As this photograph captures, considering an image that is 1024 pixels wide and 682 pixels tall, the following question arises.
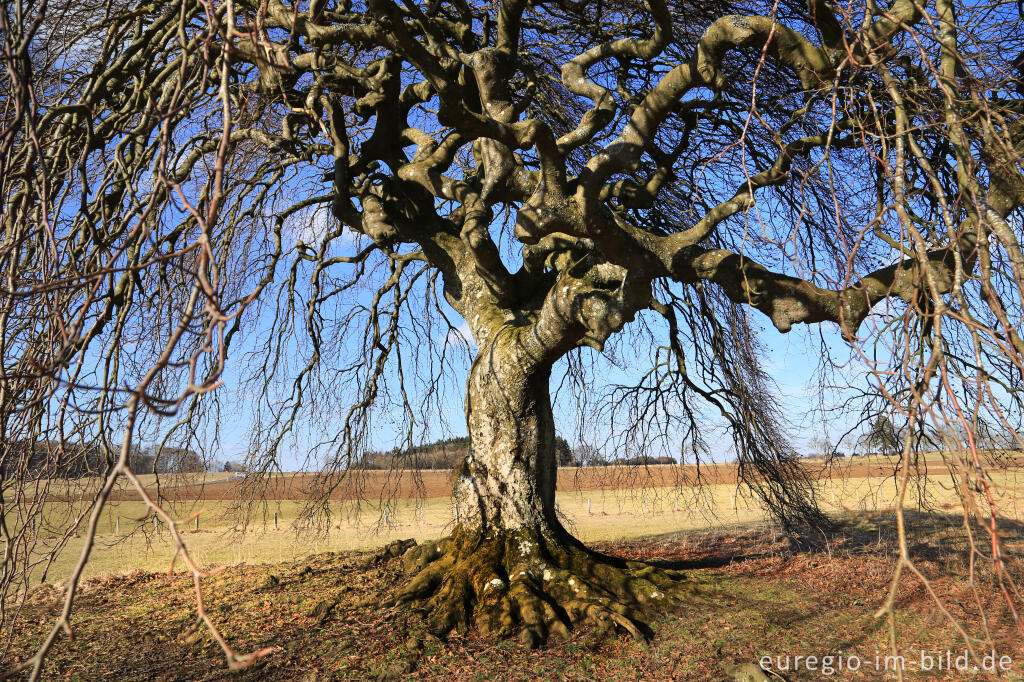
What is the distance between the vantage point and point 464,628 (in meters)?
5.36

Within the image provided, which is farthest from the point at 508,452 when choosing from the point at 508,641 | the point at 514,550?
the point at 508,641

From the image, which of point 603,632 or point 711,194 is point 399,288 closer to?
point 711,194

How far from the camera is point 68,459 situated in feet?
10.7

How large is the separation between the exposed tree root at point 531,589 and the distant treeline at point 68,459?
2139mm

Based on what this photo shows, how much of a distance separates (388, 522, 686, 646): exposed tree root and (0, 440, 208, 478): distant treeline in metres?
2.14

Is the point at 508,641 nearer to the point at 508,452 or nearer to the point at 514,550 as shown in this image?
the point at 514,550

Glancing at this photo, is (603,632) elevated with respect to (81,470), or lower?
lower

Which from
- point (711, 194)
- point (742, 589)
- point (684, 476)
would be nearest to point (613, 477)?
point (684, 476)

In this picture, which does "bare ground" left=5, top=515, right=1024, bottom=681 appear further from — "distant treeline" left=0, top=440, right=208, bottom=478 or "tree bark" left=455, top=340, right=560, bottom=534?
"distant treeline" left=0, top=440, right=208, bottom=478

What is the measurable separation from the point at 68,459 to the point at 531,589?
356cm

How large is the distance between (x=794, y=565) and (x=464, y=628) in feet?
13.2

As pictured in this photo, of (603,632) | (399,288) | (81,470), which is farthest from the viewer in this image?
(399,288)

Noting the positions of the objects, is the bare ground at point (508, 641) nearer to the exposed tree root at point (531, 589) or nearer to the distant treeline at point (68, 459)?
the exposed tree root at point (531, 589)

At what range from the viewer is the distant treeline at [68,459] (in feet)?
8.66
